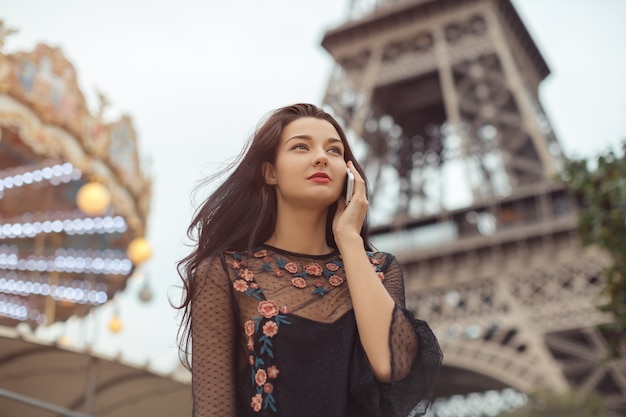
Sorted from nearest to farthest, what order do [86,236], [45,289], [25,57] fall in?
[25,57], [86,236], [45,289]

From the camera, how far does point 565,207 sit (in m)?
21.0

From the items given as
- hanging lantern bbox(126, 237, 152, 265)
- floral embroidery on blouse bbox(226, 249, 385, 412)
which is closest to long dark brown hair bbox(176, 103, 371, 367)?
floral embroidery on blouse bbox(226, 249, 385, 412)

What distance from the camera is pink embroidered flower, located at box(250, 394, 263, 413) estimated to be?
2.00 meters

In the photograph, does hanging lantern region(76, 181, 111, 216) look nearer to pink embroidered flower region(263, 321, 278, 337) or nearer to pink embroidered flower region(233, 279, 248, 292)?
pink embroidered flower region(233, 279, 248, 292)

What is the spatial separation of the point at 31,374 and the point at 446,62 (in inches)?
780

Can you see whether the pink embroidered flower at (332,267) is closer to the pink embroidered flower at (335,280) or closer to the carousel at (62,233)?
the pink embroidered flower at (335,280)

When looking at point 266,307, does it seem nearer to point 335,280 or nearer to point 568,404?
point 335,280

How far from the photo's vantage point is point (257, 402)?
201cm

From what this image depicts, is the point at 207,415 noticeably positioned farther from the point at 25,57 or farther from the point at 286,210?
the point at 25,57

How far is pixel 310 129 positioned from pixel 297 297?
1.71 feet

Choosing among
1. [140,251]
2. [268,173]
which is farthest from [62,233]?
[268,173]

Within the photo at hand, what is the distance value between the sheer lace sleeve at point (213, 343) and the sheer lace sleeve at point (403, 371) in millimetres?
331

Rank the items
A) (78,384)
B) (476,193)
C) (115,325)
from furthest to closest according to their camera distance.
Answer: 1. (476,193)
2. (115,325)
3. (78,384)

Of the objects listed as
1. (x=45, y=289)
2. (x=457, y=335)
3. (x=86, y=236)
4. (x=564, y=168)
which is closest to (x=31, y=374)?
(x=564, y=168)
